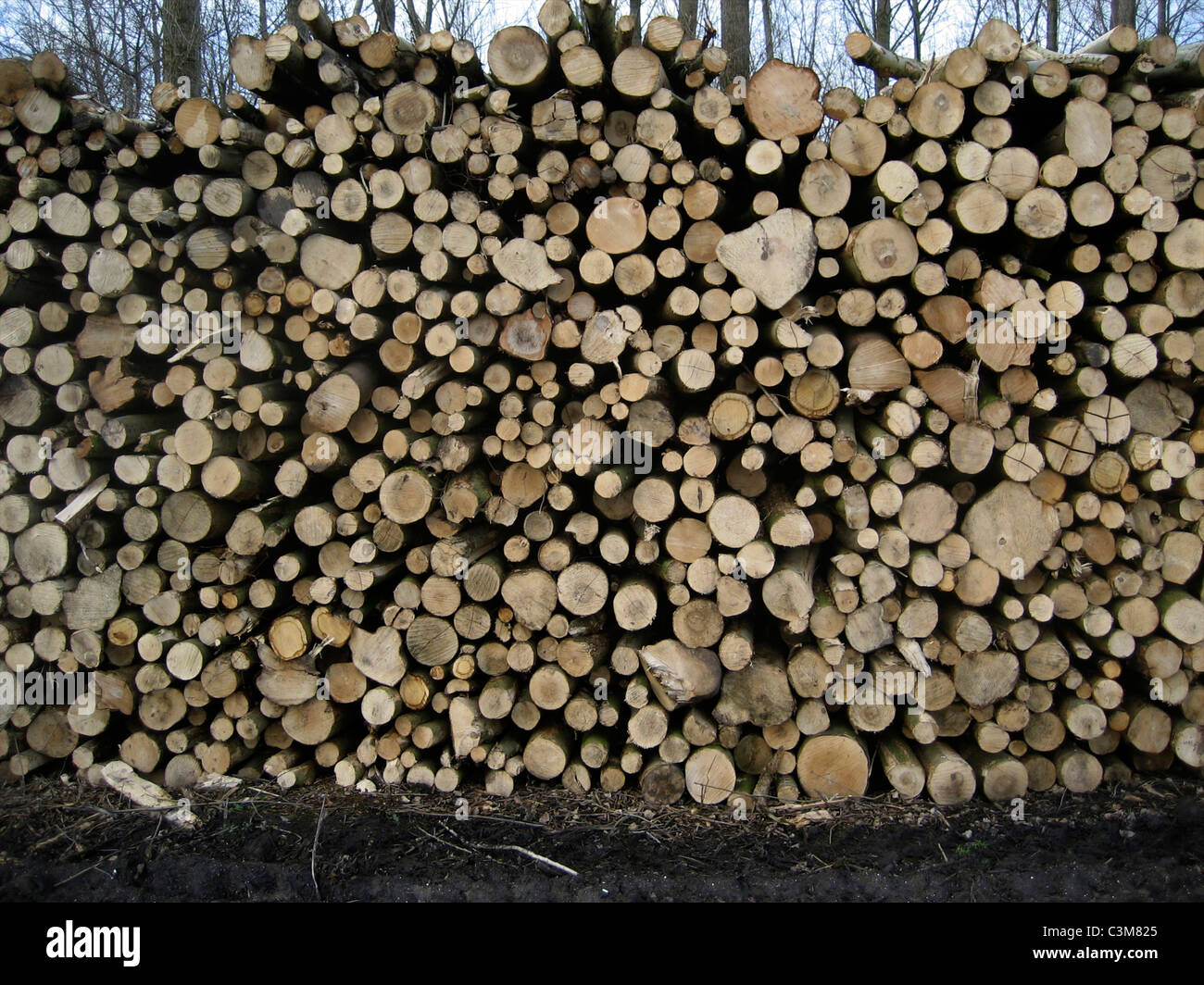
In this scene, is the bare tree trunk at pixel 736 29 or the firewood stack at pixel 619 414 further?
the bare tree trunk at pixel 736 29

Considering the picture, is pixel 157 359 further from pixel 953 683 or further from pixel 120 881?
pixel 953 683

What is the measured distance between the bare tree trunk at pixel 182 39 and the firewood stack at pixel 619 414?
4302 mm

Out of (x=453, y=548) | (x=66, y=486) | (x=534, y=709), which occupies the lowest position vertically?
(x=534, y=709)

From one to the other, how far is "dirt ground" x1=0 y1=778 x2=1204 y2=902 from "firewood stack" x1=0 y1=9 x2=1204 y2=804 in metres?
0.16

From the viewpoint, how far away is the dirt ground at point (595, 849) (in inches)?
110

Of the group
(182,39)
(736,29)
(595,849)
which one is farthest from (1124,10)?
(595,849)

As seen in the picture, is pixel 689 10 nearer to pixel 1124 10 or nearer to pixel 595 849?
pixel 1124 10

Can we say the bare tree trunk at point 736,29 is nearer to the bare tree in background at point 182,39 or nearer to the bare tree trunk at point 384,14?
the bare tree trunk at point 384,14

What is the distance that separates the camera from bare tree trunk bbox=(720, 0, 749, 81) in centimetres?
675

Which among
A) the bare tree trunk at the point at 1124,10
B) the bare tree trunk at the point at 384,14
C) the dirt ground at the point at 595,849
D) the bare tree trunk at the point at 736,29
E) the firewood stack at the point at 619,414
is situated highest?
the bare tree trunk at the point at 1124,10

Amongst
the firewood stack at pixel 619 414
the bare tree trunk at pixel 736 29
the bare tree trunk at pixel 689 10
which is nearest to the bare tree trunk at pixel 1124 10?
the bare tree trunk at pixel 689 10

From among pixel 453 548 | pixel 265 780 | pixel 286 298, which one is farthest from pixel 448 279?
pixel 265 780

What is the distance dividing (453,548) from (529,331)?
0.91m

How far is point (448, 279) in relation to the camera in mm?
3270
